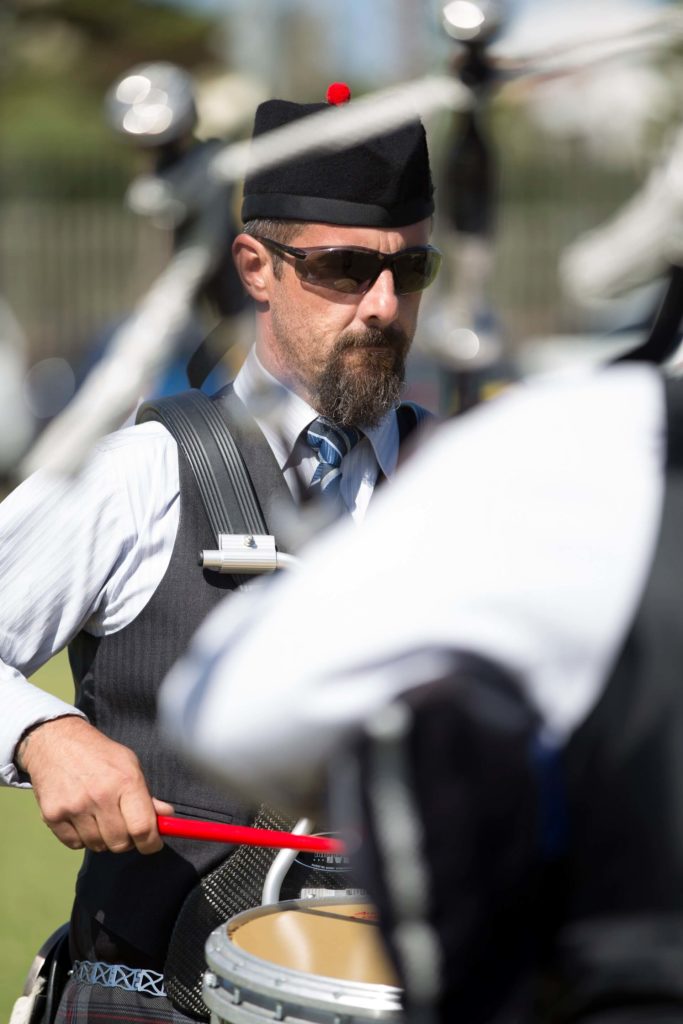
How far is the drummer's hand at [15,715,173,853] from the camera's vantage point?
5.26 ft

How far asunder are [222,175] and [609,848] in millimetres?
549

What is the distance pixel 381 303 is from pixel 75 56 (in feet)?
2.69

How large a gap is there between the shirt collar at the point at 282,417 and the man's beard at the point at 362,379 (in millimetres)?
32

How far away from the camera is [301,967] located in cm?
150

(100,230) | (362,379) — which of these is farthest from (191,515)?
(100,230)

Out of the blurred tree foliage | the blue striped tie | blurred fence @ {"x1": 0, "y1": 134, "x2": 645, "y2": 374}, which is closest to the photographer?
the blue striped tie

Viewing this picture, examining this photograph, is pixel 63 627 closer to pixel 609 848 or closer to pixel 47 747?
pixel 47 747

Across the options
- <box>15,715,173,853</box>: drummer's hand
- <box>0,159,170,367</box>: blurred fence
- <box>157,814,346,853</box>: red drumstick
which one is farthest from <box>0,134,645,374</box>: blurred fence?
<box>157,814,346,853</box>: red drumstick

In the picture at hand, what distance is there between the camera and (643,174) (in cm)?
103

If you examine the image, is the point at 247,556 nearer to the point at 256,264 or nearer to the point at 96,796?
the point at 96,796

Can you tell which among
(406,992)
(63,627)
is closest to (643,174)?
(406,992)

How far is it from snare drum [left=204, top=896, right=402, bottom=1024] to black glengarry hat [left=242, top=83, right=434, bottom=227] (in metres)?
0.97

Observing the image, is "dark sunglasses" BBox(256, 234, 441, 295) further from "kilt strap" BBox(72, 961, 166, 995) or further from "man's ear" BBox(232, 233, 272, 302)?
"kilt strap" BBox(72, 961, 166, 995)

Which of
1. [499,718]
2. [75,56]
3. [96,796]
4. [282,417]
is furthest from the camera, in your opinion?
[75,56]
